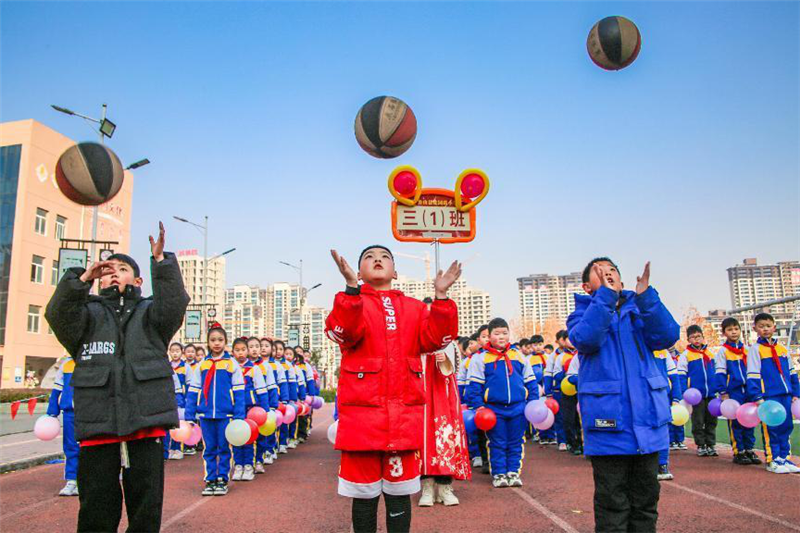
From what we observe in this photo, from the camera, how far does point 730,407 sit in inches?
345

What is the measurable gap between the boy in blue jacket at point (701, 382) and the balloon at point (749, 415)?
7.27ft

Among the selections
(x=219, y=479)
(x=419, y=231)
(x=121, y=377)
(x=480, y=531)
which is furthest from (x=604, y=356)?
(x=219, y=479)

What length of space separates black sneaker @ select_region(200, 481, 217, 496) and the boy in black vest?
427 centimetres

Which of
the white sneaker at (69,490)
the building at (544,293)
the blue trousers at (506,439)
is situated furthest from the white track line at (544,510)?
the building at (544,293)

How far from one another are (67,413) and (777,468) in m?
9.35

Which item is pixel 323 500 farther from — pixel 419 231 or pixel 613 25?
pixel 613 25

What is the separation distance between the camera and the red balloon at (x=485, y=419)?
7477mm

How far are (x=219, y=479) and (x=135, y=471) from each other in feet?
14.9

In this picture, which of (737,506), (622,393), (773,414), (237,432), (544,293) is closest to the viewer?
(622,393)

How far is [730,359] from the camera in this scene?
30.6ft

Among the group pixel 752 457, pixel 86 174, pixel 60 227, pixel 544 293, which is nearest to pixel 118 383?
pixel 86 174

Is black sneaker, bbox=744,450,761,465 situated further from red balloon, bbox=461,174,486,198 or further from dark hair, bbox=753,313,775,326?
red balloon, bbox=461,174,486,198

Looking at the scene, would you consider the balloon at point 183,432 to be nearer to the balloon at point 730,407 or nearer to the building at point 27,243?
the balloon at point 730,407

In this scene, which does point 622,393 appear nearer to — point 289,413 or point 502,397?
point 502,397
